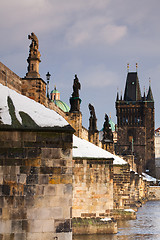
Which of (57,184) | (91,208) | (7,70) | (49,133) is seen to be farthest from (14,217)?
(91,208)

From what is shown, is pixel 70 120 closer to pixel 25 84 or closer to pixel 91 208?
pixel 91 208

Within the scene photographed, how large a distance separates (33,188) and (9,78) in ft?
22.3

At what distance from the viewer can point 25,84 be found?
16.9m

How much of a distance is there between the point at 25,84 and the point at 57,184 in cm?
877

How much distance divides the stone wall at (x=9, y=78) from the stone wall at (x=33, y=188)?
17.6ft

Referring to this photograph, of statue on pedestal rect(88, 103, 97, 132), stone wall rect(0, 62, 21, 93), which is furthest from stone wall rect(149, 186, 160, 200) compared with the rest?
stone wall rect(0, 62, 21, 93)

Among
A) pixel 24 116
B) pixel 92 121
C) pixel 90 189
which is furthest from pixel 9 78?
pixel 92 121

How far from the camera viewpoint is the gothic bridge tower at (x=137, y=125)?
4121 inches

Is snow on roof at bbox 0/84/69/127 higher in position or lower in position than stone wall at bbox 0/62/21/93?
lower

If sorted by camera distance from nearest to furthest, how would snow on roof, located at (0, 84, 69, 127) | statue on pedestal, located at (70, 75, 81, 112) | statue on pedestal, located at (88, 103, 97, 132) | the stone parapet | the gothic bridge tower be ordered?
snow on roof, located at (0, 84, 69, 127)
the stone parapet
statue on pedestal, located at (70, 75, 81, 112)
statue on pedestal, located at (88, 103, 97, 132)
the gothic bridge tower

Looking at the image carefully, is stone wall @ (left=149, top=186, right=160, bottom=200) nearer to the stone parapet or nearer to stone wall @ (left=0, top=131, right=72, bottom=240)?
the stone parapet

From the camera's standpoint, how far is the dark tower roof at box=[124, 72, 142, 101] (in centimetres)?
11231

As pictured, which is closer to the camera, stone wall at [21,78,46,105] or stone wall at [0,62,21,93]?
stone wall at [0,62,21,93]

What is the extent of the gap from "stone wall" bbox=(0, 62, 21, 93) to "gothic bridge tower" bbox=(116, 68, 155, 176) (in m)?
87.6
